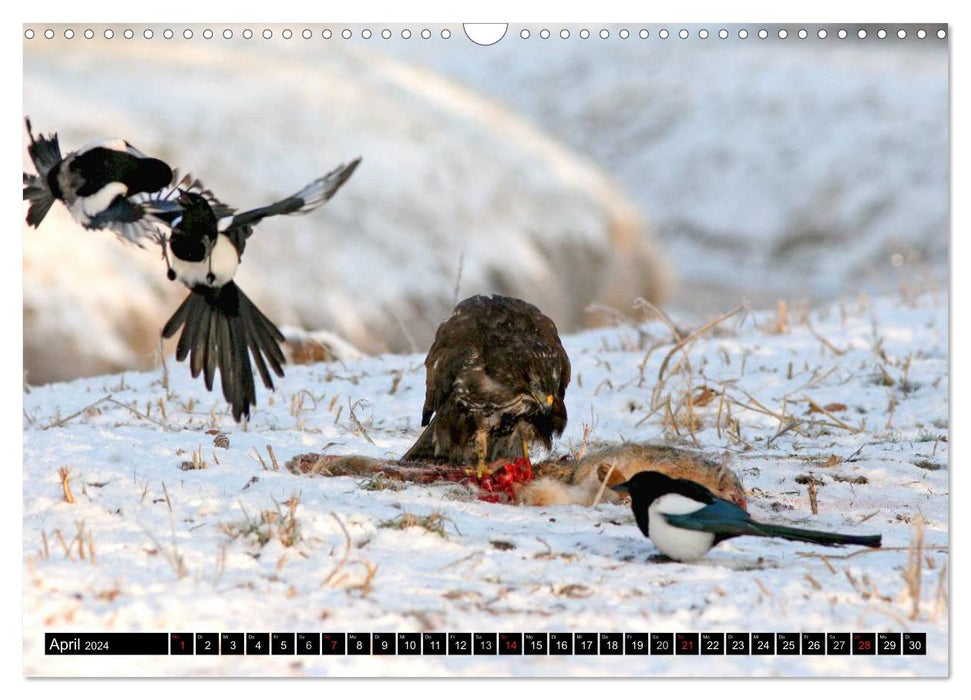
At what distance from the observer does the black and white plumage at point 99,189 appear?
12.3 ft

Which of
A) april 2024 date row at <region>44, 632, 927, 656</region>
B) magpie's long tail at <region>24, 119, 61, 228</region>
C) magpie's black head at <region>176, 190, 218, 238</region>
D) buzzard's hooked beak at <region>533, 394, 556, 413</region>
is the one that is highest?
magpie's long tail at <region>24, 119, 61, 228</region>

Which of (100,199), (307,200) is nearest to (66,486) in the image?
(100,199)

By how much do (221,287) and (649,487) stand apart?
59.8 inches

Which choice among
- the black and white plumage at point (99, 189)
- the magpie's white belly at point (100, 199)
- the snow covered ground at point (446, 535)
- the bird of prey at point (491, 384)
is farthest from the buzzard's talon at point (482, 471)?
the magpie's white belly at point (100, 199)

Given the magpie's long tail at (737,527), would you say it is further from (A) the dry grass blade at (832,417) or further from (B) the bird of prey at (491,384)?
(A) the dry grass blade at (832,417)

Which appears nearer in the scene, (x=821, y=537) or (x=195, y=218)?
(x=821, y=537)

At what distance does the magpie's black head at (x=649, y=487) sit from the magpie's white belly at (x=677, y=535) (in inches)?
1.3

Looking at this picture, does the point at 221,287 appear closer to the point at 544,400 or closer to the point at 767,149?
the point at 544,400

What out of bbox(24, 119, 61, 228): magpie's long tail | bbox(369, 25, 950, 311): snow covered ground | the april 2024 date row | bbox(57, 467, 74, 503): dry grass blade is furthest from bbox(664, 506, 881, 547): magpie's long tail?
bbox(369, 25, 950, 311): snow covered ground

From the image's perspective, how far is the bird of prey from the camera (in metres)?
4.12

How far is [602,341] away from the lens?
6.80 meters

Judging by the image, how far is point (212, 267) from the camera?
3.90m

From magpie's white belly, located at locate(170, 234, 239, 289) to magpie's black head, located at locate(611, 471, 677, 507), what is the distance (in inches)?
56.5

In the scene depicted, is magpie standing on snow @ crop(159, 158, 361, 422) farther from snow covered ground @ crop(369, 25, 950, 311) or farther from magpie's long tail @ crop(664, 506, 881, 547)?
snow covered ground @ crop(369, 25, 950, 311)
